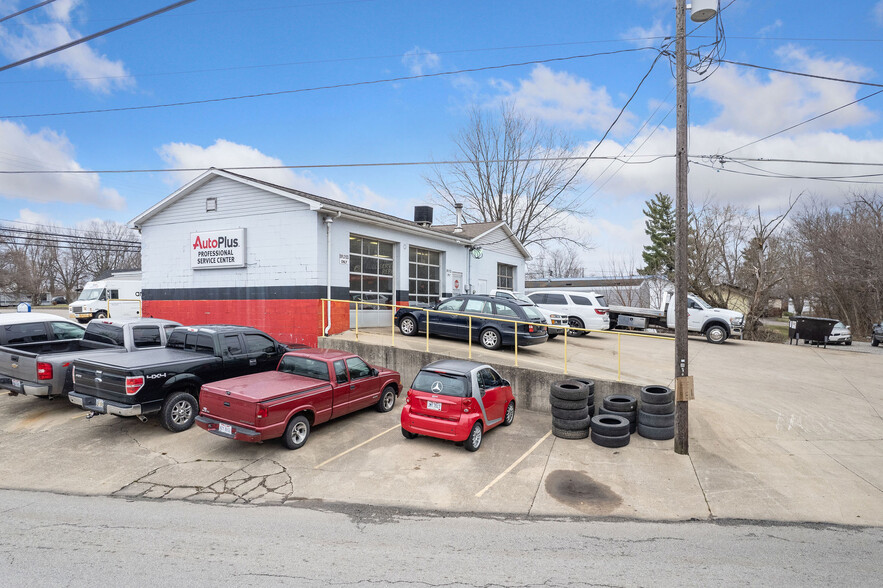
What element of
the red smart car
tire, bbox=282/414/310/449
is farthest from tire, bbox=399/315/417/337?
tire, bbox=282/414/310/449

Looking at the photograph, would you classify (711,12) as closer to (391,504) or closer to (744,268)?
(391,504)

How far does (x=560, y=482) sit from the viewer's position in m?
7.32

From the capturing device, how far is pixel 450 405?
8.22 metres

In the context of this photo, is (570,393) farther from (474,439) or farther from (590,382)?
(474,439)

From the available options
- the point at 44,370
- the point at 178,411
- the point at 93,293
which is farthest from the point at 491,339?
the point at 93,293

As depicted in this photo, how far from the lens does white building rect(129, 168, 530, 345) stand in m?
14.6

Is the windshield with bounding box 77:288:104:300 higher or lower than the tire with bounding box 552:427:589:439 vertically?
higher

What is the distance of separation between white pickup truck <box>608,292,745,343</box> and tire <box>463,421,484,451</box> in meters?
13.6

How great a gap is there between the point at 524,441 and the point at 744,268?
1345 inches

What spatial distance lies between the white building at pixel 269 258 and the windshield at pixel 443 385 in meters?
6.84

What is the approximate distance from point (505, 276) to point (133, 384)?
68.4 feet

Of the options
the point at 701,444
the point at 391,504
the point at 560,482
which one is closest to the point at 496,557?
the point at 391,504

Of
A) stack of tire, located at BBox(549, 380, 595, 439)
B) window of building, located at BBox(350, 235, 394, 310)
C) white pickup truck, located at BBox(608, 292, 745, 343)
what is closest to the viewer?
stack of tire, located at BBox(549, 380, 595, 439)

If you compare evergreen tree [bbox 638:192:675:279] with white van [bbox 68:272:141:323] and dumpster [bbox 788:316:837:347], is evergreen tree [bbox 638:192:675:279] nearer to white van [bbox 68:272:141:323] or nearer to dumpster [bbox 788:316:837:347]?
dumpster [bbox 788:316:837:347]
